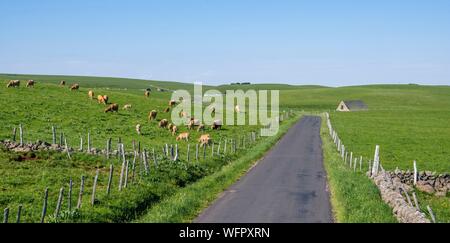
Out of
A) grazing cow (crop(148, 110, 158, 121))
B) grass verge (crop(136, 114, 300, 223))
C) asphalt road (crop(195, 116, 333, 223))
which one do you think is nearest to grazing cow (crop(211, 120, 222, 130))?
grazing cow (crop(148, 110, 158, 121))

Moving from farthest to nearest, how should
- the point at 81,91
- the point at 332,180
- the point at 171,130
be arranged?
1. the point at 81,91
2. the point at 171,130
3. the point at 332,180

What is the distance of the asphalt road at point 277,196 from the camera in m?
18.7

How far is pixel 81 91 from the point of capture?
7750 centimetres

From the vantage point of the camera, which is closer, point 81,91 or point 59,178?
point 59,178

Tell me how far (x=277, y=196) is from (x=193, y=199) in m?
4.28

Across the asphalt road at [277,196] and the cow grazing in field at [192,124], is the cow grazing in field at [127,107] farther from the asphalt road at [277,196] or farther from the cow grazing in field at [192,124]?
the asphalt road at [277,196]

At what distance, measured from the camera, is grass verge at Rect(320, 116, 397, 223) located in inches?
723

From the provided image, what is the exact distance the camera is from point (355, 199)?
22.0 m

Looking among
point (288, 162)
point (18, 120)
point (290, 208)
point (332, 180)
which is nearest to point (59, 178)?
point (290, 208)

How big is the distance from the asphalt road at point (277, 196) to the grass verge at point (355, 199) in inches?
19.1

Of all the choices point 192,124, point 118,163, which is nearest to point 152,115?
point 192,124

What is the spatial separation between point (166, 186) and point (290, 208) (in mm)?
6496
